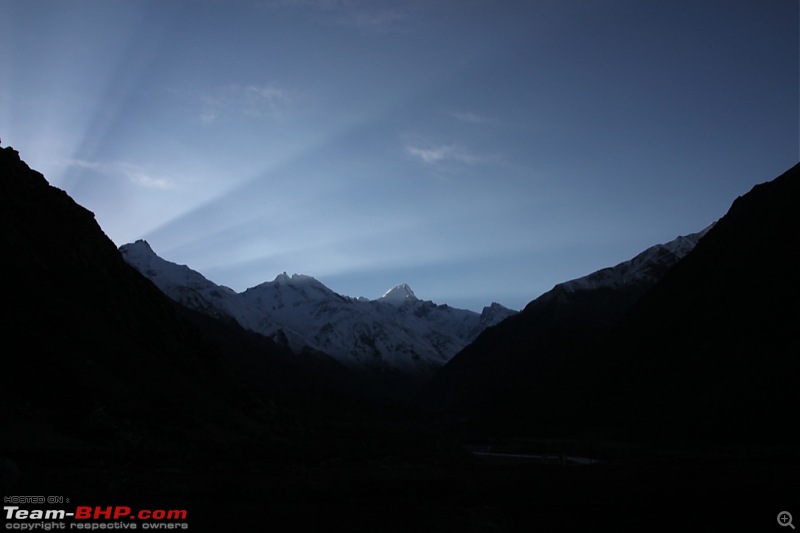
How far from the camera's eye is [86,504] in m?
30.0

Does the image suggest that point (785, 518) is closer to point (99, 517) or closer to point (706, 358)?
point (99, 517)

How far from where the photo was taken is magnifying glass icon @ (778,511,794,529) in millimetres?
30270

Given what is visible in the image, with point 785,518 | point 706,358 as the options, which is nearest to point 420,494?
point 785,518

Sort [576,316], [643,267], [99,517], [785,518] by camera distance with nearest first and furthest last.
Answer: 1. [99,517]
2. [785,518]
3. [576,316]
4. [643,267]

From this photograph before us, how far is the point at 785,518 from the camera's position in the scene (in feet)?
102

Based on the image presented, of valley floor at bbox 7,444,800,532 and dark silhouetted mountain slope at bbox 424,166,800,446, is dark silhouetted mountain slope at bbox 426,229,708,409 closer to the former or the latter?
dark silhouetted mountain slope at bbox 424,166,800,446

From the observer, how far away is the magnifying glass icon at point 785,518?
30.3 metres

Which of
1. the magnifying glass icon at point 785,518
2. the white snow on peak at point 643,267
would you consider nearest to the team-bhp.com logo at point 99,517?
the magnifying glass icon at point 785,518

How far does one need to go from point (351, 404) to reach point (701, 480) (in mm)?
149397

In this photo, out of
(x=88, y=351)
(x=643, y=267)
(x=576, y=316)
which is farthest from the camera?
(x=643, y=267)

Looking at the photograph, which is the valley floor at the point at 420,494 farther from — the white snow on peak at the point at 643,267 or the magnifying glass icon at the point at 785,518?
the white snow on peak at the point at 643,267

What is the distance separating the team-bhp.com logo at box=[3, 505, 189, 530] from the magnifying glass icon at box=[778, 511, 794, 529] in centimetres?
2596

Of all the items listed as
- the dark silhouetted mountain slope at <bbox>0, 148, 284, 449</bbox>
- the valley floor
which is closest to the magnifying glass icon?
the valley floor

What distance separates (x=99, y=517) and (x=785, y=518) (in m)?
29.9
